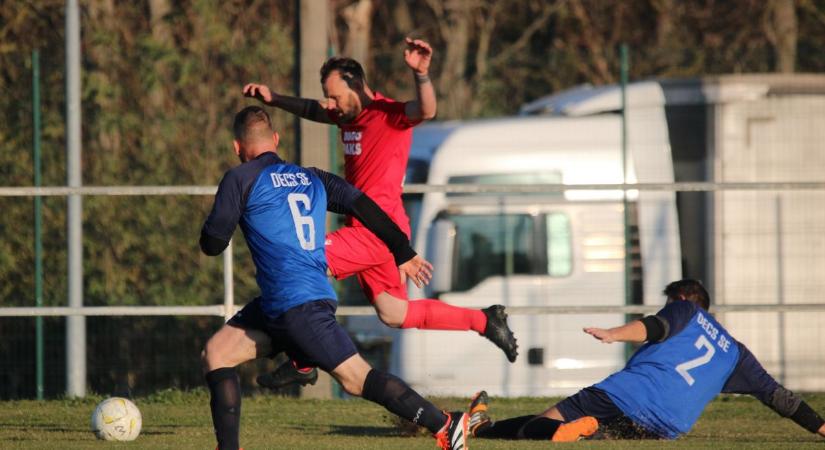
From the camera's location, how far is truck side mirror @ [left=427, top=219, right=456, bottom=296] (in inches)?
509

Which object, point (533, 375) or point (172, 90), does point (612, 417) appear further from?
point (172, 90)

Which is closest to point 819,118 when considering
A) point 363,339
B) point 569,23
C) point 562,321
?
point 562,321

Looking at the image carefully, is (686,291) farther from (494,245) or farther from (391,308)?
(494,245)

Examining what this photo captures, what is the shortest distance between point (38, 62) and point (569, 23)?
15.1 meters

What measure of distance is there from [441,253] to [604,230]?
1.45 meters

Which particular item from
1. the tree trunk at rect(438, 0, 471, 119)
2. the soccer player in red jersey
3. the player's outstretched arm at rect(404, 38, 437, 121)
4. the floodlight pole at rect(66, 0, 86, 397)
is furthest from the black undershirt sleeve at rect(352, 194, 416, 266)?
the tree trunk at rect(438, 0, 471, 119)

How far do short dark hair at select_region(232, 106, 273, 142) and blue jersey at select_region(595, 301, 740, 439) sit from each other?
2.93m

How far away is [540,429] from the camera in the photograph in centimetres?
895

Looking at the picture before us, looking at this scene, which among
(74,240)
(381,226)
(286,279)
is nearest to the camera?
(286,279)

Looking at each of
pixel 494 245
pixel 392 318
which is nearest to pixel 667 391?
pixel 392 318

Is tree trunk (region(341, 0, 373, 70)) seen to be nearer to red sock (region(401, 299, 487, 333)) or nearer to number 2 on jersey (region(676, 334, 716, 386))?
red sock (region(401, 299, 487, 333))

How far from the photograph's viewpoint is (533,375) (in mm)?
12836

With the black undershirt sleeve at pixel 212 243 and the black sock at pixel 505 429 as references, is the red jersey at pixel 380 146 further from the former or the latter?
the black undershirt sleeve at pixel 212 243

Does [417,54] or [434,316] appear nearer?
[417,54]
